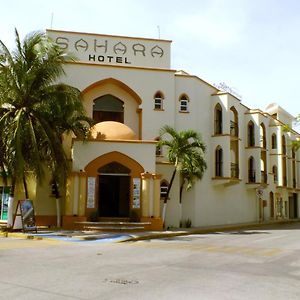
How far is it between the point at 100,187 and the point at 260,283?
18.1 m

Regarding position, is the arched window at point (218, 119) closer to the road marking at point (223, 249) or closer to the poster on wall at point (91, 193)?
the poster on wall at point (91, 193)

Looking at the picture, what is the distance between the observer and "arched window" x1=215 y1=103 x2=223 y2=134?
105 feet

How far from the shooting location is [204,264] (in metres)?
12.6

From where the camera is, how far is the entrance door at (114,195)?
1057 inches

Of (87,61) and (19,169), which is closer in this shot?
(19,169)

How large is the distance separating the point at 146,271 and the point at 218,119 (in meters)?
22.6

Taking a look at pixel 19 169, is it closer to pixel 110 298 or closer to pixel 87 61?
pixel 87 61

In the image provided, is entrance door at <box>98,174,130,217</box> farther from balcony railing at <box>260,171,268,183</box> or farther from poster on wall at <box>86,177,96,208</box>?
balcony railing at <box>260,171,268,183</box>

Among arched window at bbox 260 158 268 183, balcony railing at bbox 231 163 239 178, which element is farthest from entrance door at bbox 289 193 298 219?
balcony railing at bbox 231 163 239 178

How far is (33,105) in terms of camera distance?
22.0 metres

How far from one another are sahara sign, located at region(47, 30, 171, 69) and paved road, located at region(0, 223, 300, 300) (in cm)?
1547

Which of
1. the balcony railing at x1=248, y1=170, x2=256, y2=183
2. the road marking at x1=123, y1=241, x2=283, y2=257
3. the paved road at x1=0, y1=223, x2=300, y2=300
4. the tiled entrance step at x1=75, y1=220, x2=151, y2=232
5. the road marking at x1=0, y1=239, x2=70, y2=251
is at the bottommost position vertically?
the paved road at x1=0, y1=223, x2=300, y2=300

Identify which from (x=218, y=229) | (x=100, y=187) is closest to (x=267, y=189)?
(x=218, y=229)

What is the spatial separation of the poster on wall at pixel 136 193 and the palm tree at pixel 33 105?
423 centimetres
